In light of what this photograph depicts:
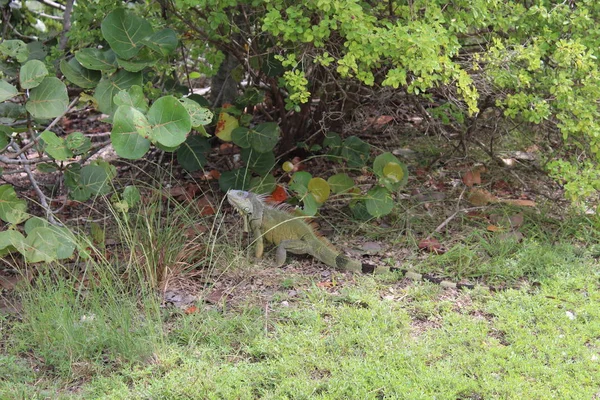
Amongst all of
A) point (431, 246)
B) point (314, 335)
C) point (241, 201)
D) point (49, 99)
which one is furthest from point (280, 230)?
point (49, 99)

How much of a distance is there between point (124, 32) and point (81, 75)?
0.45 metres

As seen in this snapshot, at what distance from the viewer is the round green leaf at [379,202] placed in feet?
17.6

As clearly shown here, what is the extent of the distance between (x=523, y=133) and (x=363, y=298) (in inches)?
105

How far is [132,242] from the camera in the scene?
451 centimetres

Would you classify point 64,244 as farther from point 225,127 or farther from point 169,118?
point 225,127

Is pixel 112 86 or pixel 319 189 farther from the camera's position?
pixel 319 189

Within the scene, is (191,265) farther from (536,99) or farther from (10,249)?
(536,99)

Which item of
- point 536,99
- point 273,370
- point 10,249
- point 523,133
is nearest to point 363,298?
point 273,370

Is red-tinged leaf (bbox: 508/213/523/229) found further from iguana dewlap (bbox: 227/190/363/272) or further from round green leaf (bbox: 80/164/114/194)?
round green leaf (bbox: 80/164/114/194)

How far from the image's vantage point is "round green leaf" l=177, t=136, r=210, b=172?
601 cm

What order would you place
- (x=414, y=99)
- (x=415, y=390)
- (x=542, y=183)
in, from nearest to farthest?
1. (x=415, y=390)
2. (x=414, y=99)
3. (x=542, y=183)

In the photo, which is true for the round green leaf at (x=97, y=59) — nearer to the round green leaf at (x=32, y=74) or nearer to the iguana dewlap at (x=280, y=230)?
the round green leaf at (x=32, y=74)

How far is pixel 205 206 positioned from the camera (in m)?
5.84

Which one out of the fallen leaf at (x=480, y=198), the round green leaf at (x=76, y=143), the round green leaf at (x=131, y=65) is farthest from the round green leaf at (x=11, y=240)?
the fallen leaf at (x=480, y=198)
